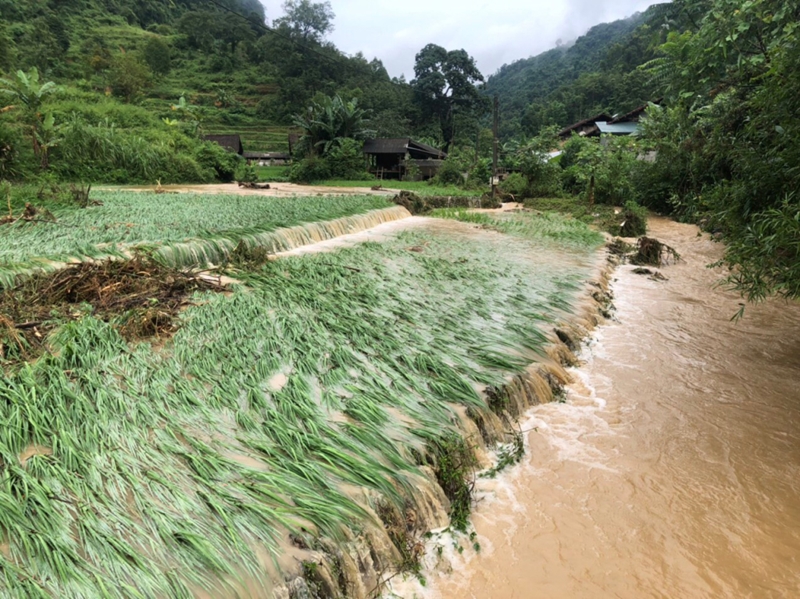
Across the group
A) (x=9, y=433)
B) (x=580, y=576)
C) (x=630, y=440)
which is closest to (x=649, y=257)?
(x=630, y=440)

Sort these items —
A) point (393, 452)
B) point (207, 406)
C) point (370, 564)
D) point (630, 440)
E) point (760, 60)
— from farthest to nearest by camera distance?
point (760, 60)
point (630, 440)
point (207, 406)
point (393, 452)
point (370, 564)

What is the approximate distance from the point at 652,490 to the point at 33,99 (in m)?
21.6

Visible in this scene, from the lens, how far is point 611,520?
2.96 m

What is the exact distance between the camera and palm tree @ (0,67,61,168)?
15.5 meters

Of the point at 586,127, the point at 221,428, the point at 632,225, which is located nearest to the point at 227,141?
the point at 586,127

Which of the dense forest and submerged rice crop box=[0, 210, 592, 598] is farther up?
the dense forest

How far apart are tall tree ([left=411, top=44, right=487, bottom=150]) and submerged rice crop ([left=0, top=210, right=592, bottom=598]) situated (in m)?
41.6

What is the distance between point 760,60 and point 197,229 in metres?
8.90

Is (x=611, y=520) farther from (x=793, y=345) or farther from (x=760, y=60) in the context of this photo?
(x=760, y=60)

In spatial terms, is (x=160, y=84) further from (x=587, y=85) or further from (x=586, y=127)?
(x=587, y=85)

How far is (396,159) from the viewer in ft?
97.8

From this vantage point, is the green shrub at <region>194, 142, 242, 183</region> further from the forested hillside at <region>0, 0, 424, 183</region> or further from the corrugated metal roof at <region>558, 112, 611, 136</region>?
the corrugated metal roof at <region>558, 112, 611, 136</region>

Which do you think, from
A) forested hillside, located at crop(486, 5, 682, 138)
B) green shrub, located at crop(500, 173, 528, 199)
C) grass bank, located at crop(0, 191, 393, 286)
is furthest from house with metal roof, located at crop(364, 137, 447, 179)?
grass bank, located at crop(0, 191, 393, 286)

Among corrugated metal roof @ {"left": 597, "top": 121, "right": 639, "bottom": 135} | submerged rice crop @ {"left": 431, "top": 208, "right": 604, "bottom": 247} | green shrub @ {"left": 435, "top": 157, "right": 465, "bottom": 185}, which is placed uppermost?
corrugated metal roof @ {"left": 597, "top": 121, "right": 639, "bottom": 135}
